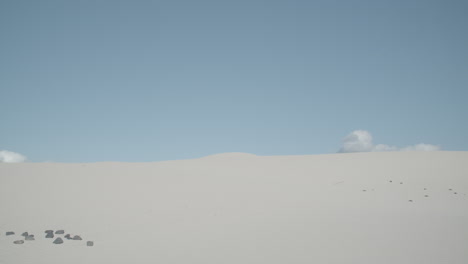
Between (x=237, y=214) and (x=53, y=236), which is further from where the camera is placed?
(x=237, y=214)

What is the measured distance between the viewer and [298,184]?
13.0 m

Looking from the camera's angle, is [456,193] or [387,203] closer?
[387,203]

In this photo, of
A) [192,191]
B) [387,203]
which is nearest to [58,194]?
[192,191]

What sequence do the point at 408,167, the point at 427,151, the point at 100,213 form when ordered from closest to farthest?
the point at 100,213
the point at 408,167
the point at 427,151

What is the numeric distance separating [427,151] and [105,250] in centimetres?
2170

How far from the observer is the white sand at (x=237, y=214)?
5.41 m

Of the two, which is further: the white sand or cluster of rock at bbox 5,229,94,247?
cluster of rock at bbox 5,229,94,247

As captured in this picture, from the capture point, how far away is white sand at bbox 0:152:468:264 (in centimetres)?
541

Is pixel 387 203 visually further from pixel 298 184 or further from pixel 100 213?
pixel 100 213

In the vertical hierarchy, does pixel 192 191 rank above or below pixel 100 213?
above

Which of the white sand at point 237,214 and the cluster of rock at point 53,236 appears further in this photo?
the cluster of rock at point 53,236

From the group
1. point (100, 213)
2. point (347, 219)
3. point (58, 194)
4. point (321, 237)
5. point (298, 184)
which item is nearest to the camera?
point (321, 237)

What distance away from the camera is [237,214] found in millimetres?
8266

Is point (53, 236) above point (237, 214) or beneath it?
beneath
